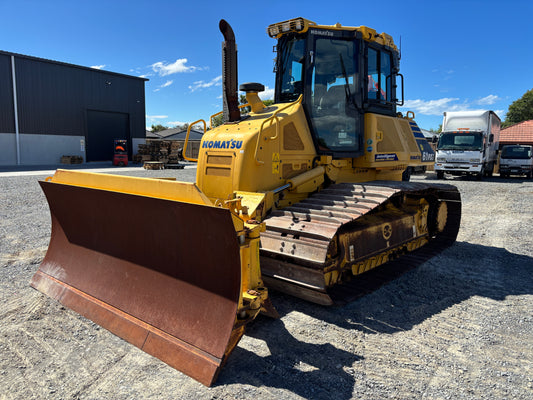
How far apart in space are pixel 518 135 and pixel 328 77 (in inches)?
1265

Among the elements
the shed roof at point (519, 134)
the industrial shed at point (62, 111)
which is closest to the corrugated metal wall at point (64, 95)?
the industrial shed at point (62, 111)

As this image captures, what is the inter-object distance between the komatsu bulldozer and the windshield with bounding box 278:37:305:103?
0.02 meters

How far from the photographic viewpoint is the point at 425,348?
318 centimetres

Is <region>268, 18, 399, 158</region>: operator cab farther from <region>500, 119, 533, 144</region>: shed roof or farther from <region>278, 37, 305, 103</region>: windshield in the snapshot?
<region>500, 119, 533, 144</region>: shed roof

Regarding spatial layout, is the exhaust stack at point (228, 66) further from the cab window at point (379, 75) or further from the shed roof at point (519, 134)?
the shed roof at point (519, 134)

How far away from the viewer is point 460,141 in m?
18.3

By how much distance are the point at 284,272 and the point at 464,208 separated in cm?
848

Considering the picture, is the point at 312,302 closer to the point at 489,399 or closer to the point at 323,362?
the point at 323,362

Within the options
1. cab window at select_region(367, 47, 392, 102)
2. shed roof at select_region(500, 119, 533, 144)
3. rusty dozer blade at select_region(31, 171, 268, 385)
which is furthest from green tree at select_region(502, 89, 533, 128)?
rusty dozer blade at select_region(31, 171, 268, 385)

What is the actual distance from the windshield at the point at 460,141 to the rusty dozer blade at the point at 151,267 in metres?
17.9

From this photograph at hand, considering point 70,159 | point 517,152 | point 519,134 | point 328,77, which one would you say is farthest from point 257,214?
point 519,134

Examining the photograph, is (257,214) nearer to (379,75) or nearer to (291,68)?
(291,68)

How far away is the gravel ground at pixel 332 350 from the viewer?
2607mm

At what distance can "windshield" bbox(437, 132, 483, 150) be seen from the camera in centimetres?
1791
